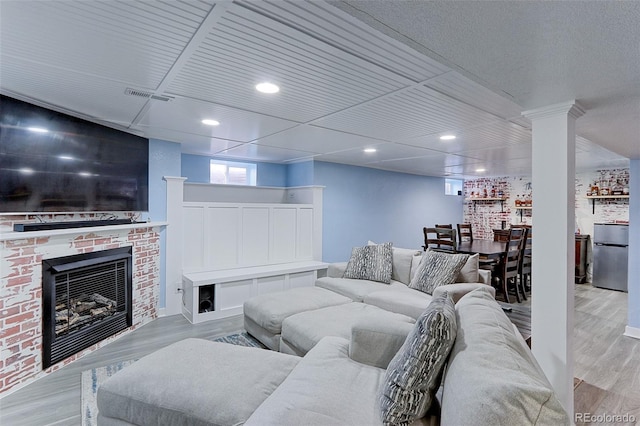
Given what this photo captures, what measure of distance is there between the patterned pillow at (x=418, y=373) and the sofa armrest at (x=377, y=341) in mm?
472

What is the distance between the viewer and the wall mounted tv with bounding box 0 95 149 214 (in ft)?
7.66

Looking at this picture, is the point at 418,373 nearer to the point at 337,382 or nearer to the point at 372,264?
the point at 337,382

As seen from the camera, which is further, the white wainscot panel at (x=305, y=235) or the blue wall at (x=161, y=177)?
the white wainscot panel at (x=305, y=235)

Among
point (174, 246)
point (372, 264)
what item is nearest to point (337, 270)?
point (372, 264)

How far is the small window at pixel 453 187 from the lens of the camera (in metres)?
8.23

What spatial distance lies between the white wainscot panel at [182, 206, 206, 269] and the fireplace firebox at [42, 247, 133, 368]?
75 cm

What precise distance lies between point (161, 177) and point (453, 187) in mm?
7059

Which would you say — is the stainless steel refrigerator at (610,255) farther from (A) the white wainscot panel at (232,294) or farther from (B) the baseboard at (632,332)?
(A) the white wainscot panel at (232,294)

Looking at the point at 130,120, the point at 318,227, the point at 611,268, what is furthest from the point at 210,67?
the point at 611,268

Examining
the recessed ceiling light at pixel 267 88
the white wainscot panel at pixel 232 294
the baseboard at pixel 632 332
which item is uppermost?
the recessed ceiling light at pixel 267 88

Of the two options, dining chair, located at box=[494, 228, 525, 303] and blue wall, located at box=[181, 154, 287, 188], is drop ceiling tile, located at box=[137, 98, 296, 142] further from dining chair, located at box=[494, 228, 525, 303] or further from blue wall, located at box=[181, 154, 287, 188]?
dining chair, located at box=[494, 228, 525, 303]

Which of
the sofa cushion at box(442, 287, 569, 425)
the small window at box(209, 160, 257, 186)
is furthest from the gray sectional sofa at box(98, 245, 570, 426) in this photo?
the small window at box(209, 160, 257, 186)

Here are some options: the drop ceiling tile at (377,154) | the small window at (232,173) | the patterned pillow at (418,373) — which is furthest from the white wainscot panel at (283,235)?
the patterned pillow at (418,373)

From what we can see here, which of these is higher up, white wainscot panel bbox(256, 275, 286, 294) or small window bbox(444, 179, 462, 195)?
small window bbox(444, 179, 462, 195)
